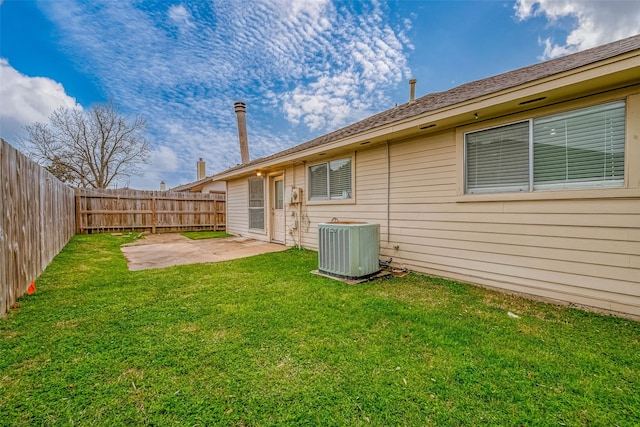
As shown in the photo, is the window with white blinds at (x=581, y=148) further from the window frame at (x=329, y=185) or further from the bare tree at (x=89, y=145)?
the bare tree at (x=89, y=145)

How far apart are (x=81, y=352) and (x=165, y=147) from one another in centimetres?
1894

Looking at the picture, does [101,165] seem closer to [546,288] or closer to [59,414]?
[59,414]

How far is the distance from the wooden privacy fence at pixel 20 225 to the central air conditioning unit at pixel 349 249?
154 inches

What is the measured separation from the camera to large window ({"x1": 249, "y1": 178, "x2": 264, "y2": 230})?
366 inches

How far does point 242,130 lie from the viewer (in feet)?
49.5

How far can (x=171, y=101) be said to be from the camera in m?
14.2

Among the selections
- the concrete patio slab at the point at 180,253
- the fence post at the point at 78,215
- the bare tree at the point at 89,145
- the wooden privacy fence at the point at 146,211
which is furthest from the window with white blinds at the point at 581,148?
the bare tree at the point at 89,145

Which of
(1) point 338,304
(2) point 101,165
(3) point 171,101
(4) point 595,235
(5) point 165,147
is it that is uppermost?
(3) point 171,101

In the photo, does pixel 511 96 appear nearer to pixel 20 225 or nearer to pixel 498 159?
pixel 498 159

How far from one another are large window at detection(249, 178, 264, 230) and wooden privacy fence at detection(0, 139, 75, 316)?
5.31 meters

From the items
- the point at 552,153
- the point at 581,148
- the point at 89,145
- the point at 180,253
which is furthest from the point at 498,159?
the point at 89,145

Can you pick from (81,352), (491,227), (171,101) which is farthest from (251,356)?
(171,101)

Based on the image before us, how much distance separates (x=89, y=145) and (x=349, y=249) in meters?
20.0

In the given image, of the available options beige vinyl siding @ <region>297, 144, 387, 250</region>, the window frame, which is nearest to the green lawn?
beige vinyl siding @ <region>297, 144, 387, 250</region>
